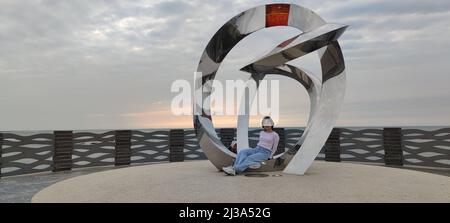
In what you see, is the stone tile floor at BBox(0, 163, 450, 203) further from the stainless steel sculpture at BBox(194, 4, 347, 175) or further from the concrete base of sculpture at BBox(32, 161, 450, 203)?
the stainless steel sculpture at BBox(194, 4, 347, 175)

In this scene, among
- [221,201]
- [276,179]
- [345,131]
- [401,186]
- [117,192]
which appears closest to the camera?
[221,201]

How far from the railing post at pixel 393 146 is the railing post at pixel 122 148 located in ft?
28.5

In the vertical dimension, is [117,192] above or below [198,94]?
below

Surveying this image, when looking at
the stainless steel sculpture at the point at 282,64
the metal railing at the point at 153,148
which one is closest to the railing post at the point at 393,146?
the metal railing at the point at 153,148

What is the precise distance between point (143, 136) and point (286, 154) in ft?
21.3

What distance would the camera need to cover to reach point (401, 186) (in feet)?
19.8

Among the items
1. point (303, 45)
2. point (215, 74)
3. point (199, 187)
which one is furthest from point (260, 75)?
point (199, 187)

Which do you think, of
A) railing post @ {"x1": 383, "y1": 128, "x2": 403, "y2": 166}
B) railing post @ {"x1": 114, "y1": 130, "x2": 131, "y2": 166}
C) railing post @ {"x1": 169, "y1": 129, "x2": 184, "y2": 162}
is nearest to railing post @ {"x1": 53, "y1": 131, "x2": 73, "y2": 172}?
railing post @ {"x1": 114, "y1": 130, "x2": 131, "y2": 166}

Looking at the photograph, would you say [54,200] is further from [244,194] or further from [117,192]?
[244,194]

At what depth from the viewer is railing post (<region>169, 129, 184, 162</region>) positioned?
1290cm

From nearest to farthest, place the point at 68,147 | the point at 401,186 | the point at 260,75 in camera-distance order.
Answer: the point at 401,186
the point at 260,75
the point at 68,147

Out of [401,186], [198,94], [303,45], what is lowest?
[401,186]

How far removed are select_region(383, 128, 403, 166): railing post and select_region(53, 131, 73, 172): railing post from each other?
10195 millimetres

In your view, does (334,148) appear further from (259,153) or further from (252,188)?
(252,188)
